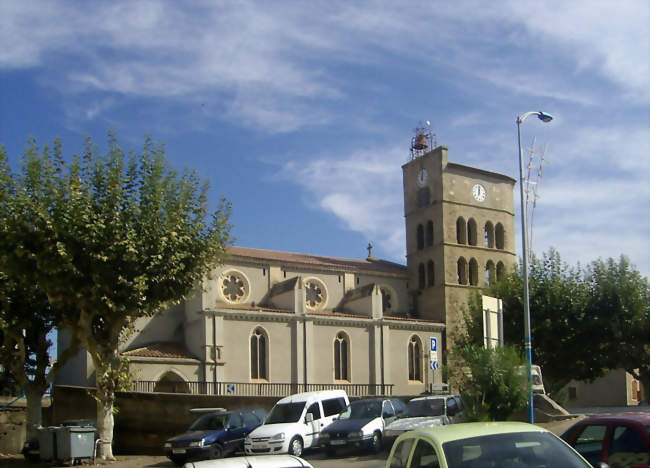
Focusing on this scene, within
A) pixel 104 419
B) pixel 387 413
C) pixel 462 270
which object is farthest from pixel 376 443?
pixel 462 270

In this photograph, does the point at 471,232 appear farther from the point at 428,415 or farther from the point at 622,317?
the point at 428,415

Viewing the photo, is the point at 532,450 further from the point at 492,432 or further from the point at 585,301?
the point at 585,301

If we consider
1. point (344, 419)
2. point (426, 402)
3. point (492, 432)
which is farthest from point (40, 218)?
point (492, 432)

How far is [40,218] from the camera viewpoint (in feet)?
71.1

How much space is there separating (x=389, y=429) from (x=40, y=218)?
11551mm

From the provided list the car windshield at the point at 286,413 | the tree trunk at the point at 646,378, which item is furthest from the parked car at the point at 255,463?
the tree trunk at the point at 646,378

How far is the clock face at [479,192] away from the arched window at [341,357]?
49.4ft

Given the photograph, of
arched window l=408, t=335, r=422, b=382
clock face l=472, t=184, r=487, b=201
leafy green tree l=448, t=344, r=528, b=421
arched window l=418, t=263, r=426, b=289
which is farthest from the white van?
clock face l=472, t=184, r=487, b=201

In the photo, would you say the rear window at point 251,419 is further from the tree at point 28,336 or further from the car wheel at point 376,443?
the tree at point 28,336

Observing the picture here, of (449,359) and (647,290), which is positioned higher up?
(647,290)

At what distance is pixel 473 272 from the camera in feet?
171

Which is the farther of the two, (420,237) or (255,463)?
(420,237)

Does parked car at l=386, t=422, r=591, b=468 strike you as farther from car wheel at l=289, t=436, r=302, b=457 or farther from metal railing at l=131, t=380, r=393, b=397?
metal railing at l=131, t=380, r=393, b=397

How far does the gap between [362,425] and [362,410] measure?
4.47ft
